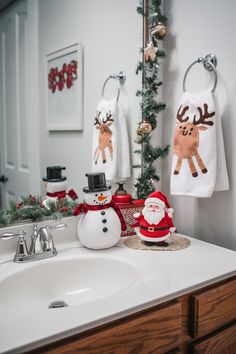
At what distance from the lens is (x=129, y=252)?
1.13 metres

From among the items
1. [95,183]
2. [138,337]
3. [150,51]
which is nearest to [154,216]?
[95,183]

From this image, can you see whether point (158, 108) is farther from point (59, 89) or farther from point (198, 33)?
point (59, 89)

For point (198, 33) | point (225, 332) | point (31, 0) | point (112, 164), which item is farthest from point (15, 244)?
point (198, 33)

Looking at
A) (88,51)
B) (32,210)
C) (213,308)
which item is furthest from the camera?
(88,51)

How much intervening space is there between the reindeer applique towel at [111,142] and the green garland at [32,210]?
197 millimetres

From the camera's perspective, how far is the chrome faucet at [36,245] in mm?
1043

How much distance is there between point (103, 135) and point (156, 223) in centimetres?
43

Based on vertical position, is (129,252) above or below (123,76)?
below

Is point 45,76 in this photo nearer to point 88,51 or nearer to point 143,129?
point 88,51

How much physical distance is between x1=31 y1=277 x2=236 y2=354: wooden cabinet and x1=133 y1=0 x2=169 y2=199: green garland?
57cm

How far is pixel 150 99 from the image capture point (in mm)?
1376

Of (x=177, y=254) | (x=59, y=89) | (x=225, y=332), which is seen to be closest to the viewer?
(x=225, y=332)

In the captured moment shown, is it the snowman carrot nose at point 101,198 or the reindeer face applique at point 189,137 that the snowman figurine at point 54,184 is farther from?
the reindeer face applique at point 189,137

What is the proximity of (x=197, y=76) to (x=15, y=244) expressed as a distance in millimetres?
932
